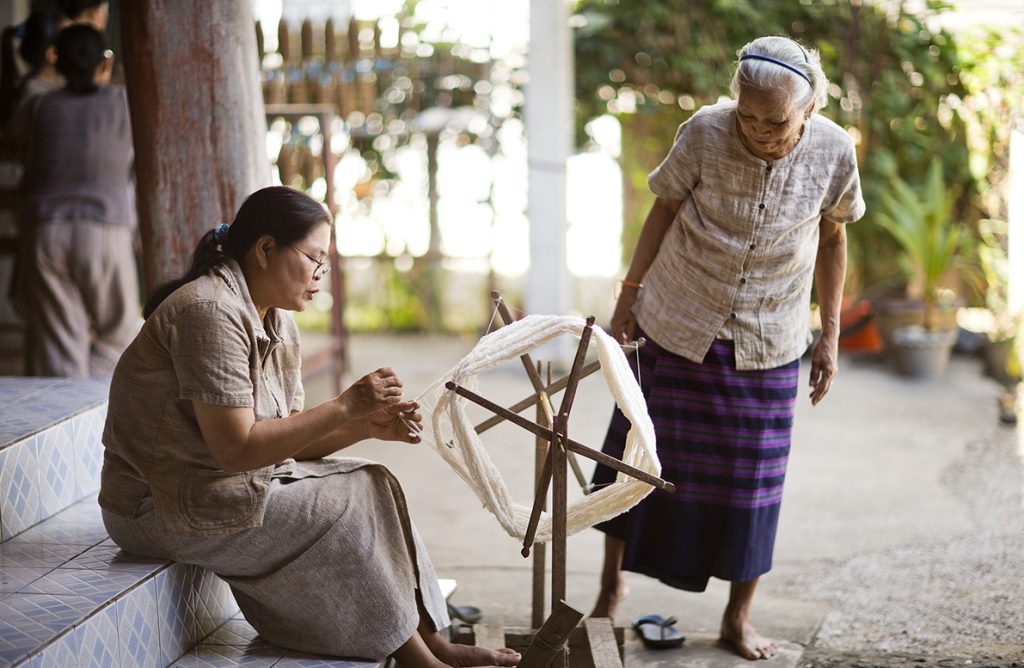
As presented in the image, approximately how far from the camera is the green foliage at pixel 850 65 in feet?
26.1

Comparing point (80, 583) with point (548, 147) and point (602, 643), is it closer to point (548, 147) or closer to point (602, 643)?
point (602, 643)

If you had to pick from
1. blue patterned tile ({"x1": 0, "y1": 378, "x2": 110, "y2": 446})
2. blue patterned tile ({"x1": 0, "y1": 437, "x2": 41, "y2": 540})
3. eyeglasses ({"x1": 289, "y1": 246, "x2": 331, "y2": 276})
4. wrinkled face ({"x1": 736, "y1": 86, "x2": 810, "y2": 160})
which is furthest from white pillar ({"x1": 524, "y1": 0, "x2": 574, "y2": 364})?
eyeglasses ({"x1": 289, "y1": 246, "x2": 331, "y2": 276})

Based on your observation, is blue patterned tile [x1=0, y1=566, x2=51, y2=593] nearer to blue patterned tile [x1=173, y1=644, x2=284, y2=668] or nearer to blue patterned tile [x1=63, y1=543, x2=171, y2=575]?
blue patterned tile [x1=63, y1=543, x2=171, y2=575]

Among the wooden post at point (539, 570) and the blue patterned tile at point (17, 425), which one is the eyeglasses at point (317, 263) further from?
the blue patterned tile at point (17, 425)

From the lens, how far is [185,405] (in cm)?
248

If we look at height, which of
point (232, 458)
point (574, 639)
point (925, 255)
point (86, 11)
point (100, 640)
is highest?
point (86, 11)

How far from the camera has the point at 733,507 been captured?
3119 millimetres

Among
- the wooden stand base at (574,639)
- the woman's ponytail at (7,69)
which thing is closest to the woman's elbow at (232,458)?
the wooden stand base at (574,639)

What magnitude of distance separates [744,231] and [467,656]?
1.31m

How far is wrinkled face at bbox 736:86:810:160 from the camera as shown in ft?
8.95

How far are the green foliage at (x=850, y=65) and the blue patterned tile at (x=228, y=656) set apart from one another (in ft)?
19.9

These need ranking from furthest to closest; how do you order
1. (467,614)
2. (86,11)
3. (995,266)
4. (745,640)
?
(995,266) → (86,11) → (467,614) → (745,640)

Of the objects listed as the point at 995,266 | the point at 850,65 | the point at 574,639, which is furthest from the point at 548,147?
the point at 574,639

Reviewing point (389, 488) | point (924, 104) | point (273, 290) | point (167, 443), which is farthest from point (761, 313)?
point (924, 104)
